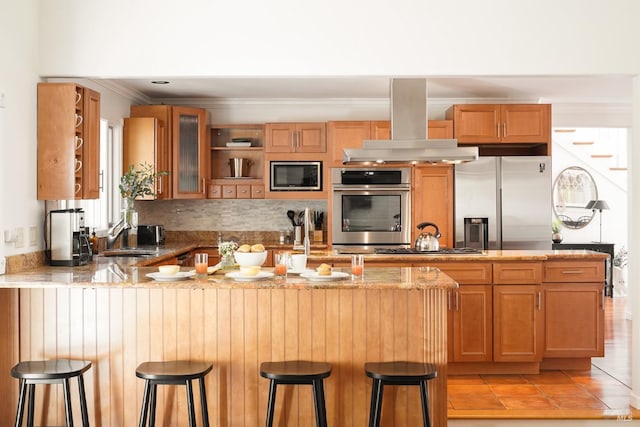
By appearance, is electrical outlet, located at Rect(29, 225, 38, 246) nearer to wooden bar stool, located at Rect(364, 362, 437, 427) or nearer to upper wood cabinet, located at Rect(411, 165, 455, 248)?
wooden bar stool, located at Rect(364, 362, 437, 427)

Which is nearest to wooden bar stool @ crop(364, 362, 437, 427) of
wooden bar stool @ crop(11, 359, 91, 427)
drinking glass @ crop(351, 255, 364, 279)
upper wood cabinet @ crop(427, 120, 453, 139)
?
drinking glass @ crop(351, 255, 364, 279)

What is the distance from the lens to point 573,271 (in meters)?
5.49

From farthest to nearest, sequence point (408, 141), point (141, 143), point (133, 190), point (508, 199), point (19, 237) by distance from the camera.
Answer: point (508, 199)
point (141, 143)
point (133, 190)
point (408, 141)
point (19, 237)

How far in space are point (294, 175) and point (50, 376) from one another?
13.6ft

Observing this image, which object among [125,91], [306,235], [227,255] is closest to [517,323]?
[306,235]

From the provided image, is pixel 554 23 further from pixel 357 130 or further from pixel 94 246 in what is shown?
pixel 94 246

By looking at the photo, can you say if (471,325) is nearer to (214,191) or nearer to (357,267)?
(357,267)

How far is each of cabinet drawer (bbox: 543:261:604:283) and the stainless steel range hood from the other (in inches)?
44.2

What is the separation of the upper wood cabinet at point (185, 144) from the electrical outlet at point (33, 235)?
266 cm

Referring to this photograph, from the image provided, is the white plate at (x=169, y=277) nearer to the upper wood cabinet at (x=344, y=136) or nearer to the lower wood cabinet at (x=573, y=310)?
the lower wood cabinet at (x=573, y=310)

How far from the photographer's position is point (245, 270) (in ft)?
12.2

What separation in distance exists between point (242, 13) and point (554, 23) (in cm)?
207

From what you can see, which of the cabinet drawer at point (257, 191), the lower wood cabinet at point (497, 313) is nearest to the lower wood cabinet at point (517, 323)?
the lower wood cabinet at point (497, 313)

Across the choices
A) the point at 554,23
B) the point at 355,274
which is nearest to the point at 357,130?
the point at 554,23
